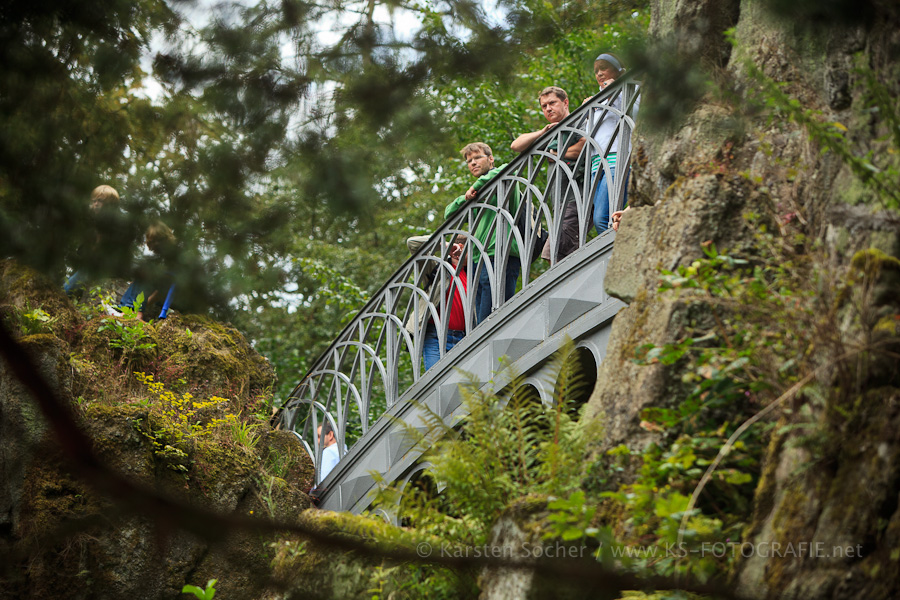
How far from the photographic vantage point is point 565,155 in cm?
690

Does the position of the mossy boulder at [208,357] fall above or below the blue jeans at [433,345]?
above

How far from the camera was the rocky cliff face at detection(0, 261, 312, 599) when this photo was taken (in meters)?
6.29

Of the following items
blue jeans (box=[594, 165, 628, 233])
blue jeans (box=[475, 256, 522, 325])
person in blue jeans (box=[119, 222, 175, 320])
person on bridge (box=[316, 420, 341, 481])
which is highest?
person in blue jeans (box=[119, 222, 175, 320])

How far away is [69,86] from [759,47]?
345 cm

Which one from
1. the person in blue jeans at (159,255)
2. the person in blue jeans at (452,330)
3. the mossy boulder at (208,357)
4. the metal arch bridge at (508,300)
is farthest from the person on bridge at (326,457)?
the person in blue jeans at (159,255)

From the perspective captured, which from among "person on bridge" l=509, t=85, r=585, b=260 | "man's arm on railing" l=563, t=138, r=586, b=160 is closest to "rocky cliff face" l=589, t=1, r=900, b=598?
"person on bridge" l=509, t=85, r=585, b=260

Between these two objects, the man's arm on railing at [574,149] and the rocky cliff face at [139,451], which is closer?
the rocky cliff face at [139,451]

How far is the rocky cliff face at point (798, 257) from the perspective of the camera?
282cm

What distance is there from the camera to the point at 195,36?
3.40m

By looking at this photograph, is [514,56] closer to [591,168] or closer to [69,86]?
[69,86]

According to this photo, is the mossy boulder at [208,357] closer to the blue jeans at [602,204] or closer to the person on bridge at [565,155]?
the person on bridge at [565,155]

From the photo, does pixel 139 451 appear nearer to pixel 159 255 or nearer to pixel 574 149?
pixel 159 255

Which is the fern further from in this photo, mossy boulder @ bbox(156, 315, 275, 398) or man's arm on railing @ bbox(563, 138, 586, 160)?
mossy boulder @ bbox(156, 315, 275, 398)

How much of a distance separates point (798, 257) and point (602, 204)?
2814 mm
